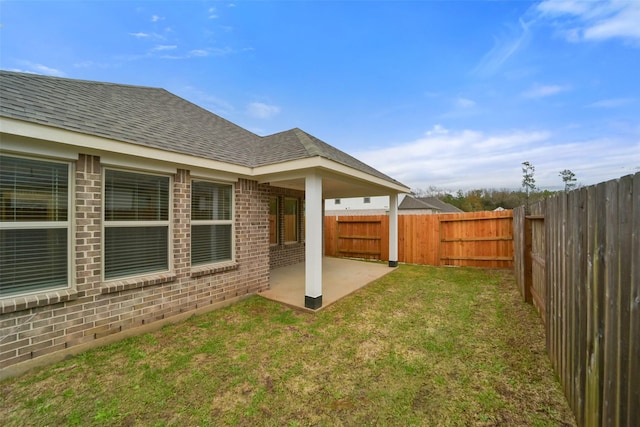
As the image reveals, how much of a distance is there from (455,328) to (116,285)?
5545mm

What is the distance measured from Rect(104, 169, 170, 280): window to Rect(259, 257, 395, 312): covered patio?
8.48 ft

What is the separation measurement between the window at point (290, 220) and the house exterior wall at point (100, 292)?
3750mm

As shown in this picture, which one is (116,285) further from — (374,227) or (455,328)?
(374,227)

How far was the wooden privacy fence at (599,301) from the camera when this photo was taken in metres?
1.46

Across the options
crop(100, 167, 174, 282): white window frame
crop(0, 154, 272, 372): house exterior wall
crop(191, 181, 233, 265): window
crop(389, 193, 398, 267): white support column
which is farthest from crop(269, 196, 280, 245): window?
crop(100, 167, 174, 282): white window frame

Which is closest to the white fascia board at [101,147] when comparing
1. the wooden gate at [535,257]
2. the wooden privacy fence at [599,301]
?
the wooden privacy fence at [599,301]

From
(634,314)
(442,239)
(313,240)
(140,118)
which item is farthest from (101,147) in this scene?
(442,239)

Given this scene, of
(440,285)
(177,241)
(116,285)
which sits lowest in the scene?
(440,285)

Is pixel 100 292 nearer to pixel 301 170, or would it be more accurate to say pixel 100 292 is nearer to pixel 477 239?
pixel 301 170

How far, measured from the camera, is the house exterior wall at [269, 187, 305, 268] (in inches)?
348

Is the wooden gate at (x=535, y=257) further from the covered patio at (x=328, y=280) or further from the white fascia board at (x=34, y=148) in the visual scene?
the white fascia board at (x=34, y=148)

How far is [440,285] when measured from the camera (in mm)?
7012

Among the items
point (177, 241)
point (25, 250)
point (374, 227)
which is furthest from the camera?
point (374, 227)

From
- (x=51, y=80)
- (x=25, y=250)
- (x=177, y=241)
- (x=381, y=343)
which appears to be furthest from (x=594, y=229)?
(x=51, y=80)
